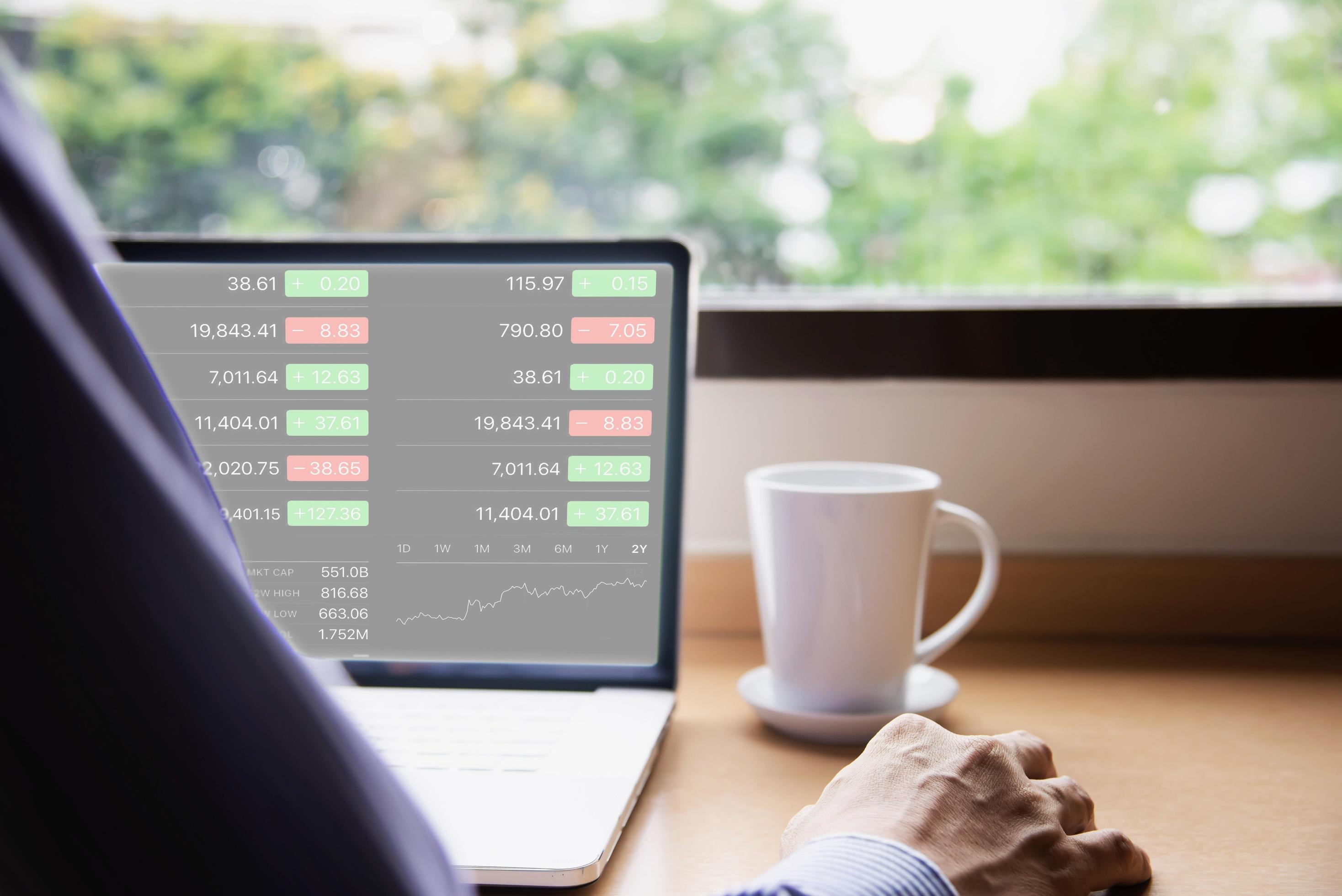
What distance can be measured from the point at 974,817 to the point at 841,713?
18 cm

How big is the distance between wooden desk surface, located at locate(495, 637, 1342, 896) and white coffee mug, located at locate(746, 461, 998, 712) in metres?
0.04

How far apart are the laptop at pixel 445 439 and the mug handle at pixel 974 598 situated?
18 centimetres

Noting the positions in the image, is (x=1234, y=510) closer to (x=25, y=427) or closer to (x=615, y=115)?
(x=615, y=115)

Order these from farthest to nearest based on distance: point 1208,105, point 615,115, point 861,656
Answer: point 615,115 → point 1208,105 → point 861,656

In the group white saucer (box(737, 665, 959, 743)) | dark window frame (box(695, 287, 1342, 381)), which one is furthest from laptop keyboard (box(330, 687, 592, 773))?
dark window frame (box(695, 287, 1342, 381))

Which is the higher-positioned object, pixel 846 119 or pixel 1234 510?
pixel 846 119

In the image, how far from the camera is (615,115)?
1.14 metres

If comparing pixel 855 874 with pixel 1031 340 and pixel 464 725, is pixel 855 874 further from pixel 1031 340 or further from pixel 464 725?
pixel 1031 340

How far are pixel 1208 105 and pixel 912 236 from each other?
318 millimetres

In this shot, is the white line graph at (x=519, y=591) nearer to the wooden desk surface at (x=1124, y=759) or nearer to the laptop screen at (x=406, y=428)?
the laptop screen at (x=406, y=428)

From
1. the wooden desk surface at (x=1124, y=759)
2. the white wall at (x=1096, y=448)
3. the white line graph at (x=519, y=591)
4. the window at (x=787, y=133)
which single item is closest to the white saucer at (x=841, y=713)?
the wooden desk surface at (x=1124, y=759)

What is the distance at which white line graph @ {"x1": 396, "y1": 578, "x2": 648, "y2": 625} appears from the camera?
2.13 ft

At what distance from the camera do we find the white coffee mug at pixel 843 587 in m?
0.60

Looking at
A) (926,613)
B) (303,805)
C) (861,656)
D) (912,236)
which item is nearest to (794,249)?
(912,236)
